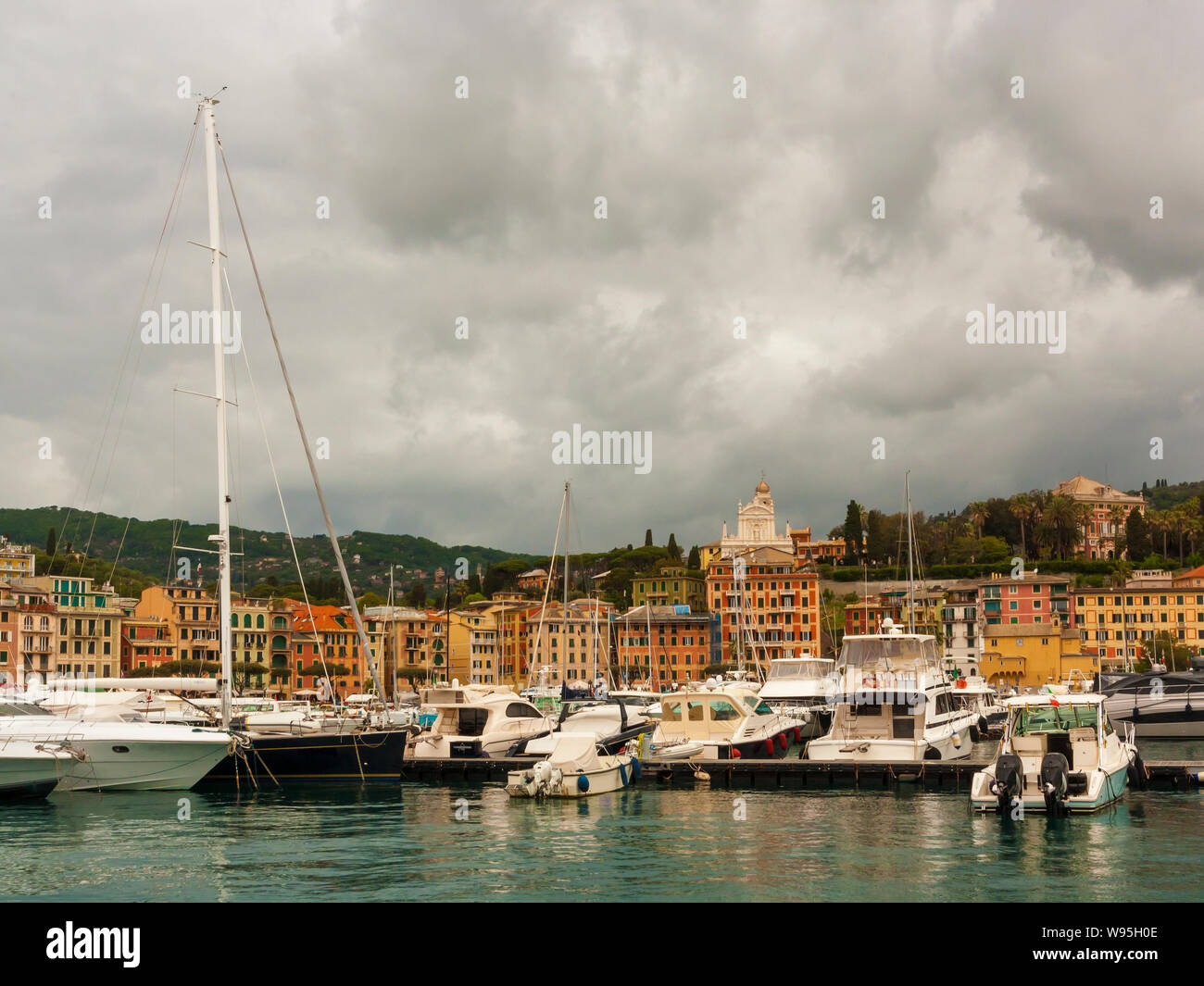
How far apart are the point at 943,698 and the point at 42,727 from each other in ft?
93.3

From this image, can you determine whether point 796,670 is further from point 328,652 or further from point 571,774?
point 328,652

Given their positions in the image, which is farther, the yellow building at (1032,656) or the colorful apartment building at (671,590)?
the colorful apartment building at (671,590)

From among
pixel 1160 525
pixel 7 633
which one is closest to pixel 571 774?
pixel 7 633

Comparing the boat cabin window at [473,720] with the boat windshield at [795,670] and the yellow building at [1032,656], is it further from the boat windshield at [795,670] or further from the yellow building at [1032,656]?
the yellow building at [1032,656]

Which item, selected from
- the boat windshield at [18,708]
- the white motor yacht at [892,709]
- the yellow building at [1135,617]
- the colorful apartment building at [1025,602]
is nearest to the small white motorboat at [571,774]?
the white motor yacht at [892,709]

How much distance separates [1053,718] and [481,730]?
21210mm

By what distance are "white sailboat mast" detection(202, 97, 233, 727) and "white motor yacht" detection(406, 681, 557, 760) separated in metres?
8.30

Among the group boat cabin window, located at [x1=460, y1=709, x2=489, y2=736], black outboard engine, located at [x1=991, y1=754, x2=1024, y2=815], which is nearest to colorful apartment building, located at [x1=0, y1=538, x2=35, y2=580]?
boat cabin window, located at [x1=460, y1=709, x2=489, y2=736]

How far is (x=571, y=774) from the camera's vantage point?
31.8m

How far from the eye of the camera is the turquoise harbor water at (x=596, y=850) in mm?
19672

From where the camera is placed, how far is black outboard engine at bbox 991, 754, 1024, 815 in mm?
25609

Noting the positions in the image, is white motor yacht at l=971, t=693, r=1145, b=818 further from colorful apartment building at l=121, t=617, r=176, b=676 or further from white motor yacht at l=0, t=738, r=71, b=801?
colorful apartment building at l=121, t=617, r=176, b=676

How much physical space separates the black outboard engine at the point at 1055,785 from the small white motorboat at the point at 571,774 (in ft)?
39.4
